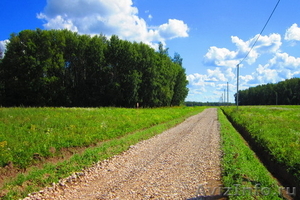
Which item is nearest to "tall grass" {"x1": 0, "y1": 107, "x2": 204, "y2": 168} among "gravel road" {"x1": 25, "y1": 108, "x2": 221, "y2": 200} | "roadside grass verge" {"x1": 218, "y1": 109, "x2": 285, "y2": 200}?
"gravel road" {"x1": 25, "y1": 108, "x2": 221, "y2": 200}

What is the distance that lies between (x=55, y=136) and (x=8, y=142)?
2380 millimetres

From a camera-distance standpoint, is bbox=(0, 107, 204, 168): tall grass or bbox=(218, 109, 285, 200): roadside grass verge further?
bbox=(0, 107, 204, 168): tall grass

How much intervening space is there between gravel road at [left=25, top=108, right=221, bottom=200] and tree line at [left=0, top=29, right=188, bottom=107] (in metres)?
40.3

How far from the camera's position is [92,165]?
8516 millimetres

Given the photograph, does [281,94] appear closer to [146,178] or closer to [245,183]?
[245,183]

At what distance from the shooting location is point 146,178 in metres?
6.89

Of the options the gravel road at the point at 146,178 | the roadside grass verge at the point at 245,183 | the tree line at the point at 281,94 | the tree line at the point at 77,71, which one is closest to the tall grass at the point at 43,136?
the gravel road at the point at 146,178

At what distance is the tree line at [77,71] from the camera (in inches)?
1725

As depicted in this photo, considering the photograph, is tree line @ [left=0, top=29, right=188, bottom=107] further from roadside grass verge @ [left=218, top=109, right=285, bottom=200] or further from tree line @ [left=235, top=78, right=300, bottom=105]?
tree line @ [left=235, top=78, right=300, bottom=105]

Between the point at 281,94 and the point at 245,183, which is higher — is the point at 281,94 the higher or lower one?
the higher one

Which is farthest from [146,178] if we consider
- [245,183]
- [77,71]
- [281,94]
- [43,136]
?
[281,94]

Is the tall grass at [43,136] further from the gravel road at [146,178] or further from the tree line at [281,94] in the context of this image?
the tree line at [281,94]

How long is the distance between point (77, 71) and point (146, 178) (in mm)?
48630

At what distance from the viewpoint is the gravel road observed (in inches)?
229
